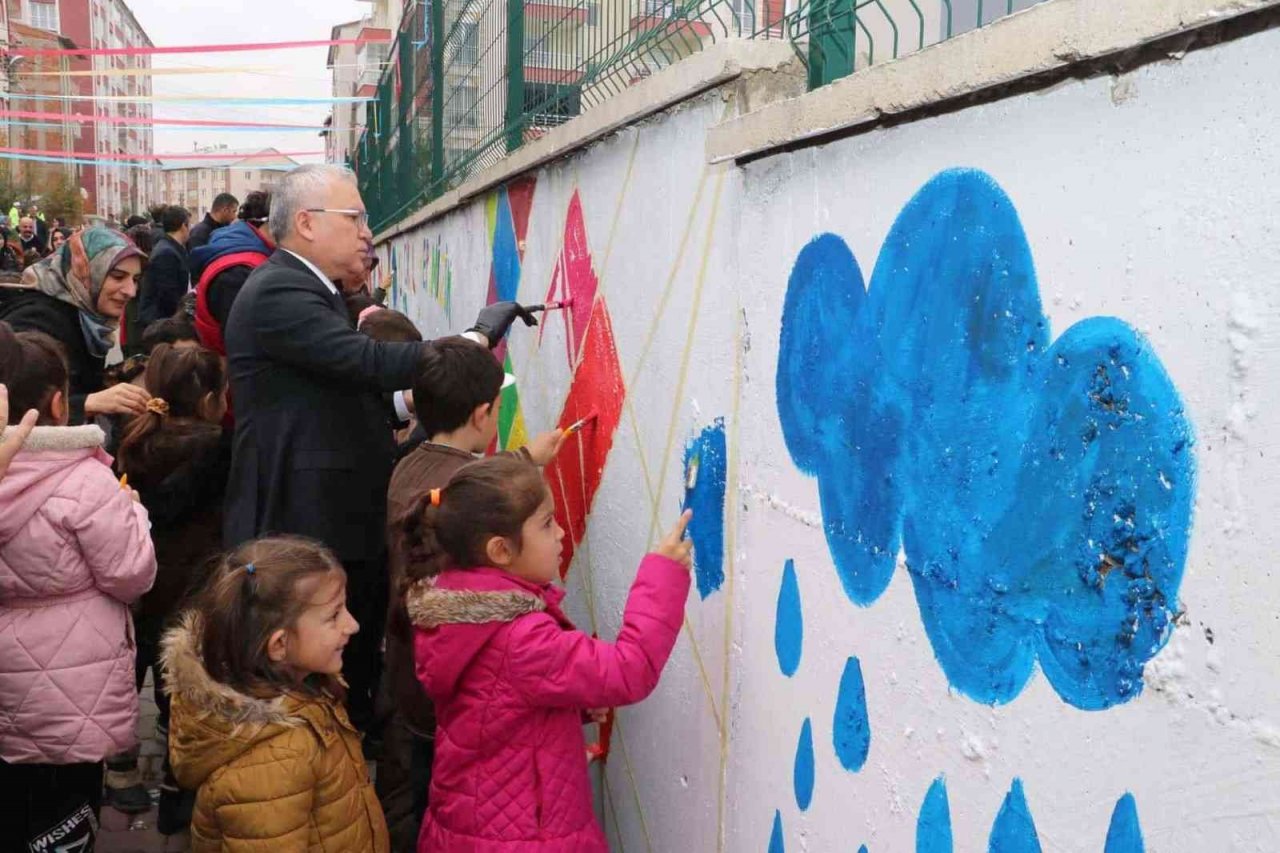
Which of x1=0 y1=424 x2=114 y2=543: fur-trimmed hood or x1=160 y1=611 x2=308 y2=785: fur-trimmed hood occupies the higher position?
x1=0 y1=424 x2=114 y2=543: fur-trimmed hood

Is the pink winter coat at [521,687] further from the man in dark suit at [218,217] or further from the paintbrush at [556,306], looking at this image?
the man in dark suit at [218,217]

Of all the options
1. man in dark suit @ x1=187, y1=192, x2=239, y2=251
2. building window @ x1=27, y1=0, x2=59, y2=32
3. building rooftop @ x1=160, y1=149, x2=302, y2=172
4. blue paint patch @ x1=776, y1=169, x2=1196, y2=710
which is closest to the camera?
blue paint patch @ x1=776, y1=169, x2=1196, y2=710

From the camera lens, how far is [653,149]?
2709mm

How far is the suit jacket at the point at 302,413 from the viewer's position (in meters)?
3.17

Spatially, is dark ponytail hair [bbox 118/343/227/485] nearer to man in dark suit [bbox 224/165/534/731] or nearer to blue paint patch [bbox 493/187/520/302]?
man in dark suit [bbox 224/165/534/731]

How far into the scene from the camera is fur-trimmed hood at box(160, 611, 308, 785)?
246 cm

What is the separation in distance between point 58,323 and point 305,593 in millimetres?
2394

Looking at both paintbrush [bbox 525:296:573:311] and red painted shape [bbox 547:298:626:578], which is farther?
paintbrush [bbox 525:296:573:311]

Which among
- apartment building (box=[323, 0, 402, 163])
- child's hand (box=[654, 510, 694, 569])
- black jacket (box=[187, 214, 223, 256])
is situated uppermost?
apartment building (box=[323, 0, 402, 163])

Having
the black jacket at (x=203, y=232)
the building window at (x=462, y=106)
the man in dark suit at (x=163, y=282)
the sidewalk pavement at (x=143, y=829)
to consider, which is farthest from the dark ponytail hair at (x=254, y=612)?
the black jacket at (x=203, y=232)

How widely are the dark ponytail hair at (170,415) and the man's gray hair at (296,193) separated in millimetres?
528

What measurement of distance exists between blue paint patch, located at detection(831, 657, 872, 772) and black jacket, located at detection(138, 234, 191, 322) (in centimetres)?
627

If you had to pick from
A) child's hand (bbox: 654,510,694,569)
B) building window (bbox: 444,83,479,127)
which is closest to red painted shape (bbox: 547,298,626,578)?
child's hand (bbox: 654,510,694,569)

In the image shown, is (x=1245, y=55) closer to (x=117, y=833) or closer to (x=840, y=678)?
(x=840, y=678)
